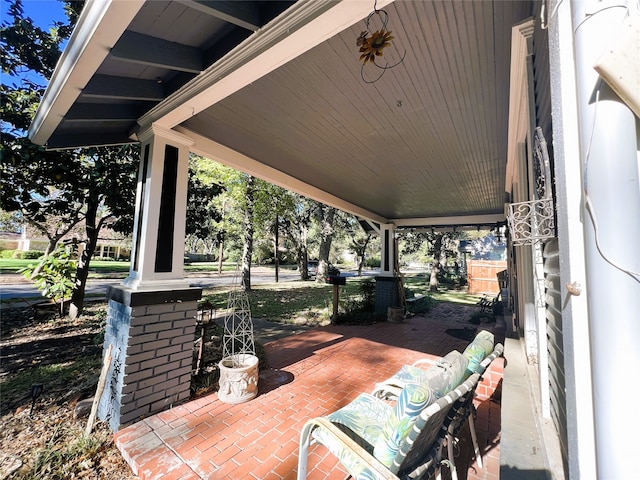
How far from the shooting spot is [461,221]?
7938 mm

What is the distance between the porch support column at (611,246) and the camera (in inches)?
20.2

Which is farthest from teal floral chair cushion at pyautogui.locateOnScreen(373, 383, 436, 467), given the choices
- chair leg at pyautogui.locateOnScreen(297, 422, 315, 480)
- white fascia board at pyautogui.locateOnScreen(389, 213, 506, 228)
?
white fascia board at pyautogui.locateOnScreen(389, 213, 506, 228)

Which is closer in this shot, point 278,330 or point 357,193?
point 357,193

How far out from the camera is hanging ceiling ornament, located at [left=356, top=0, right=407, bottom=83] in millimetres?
1468

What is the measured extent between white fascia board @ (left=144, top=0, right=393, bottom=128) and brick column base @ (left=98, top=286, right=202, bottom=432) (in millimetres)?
1796

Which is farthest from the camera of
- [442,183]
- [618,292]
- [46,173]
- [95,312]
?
[95,312]

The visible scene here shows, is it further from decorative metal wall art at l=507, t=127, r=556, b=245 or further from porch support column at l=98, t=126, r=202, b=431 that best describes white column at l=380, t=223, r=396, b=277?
decorative metal wall art at l=507, t=127, r=556, b=245

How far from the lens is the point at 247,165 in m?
3.93

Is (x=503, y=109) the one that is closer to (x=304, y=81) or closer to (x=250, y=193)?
(x=304, y=81)

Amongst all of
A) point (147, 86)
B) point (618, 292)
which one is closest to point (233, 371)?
point (147, 86)

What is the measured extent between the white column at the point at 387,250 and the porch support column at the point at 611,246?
7590mm

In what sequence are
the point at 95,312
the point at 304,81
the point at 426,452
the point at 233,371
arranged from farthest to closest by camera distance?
1. the point at 95,312
2. the point at 233,371
3. the point at 304,81
4. the point at 426,452

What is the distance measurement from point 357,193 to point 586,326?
515cm

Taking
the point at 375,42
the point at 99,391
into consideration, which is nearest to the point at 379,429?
the point at 375,42
